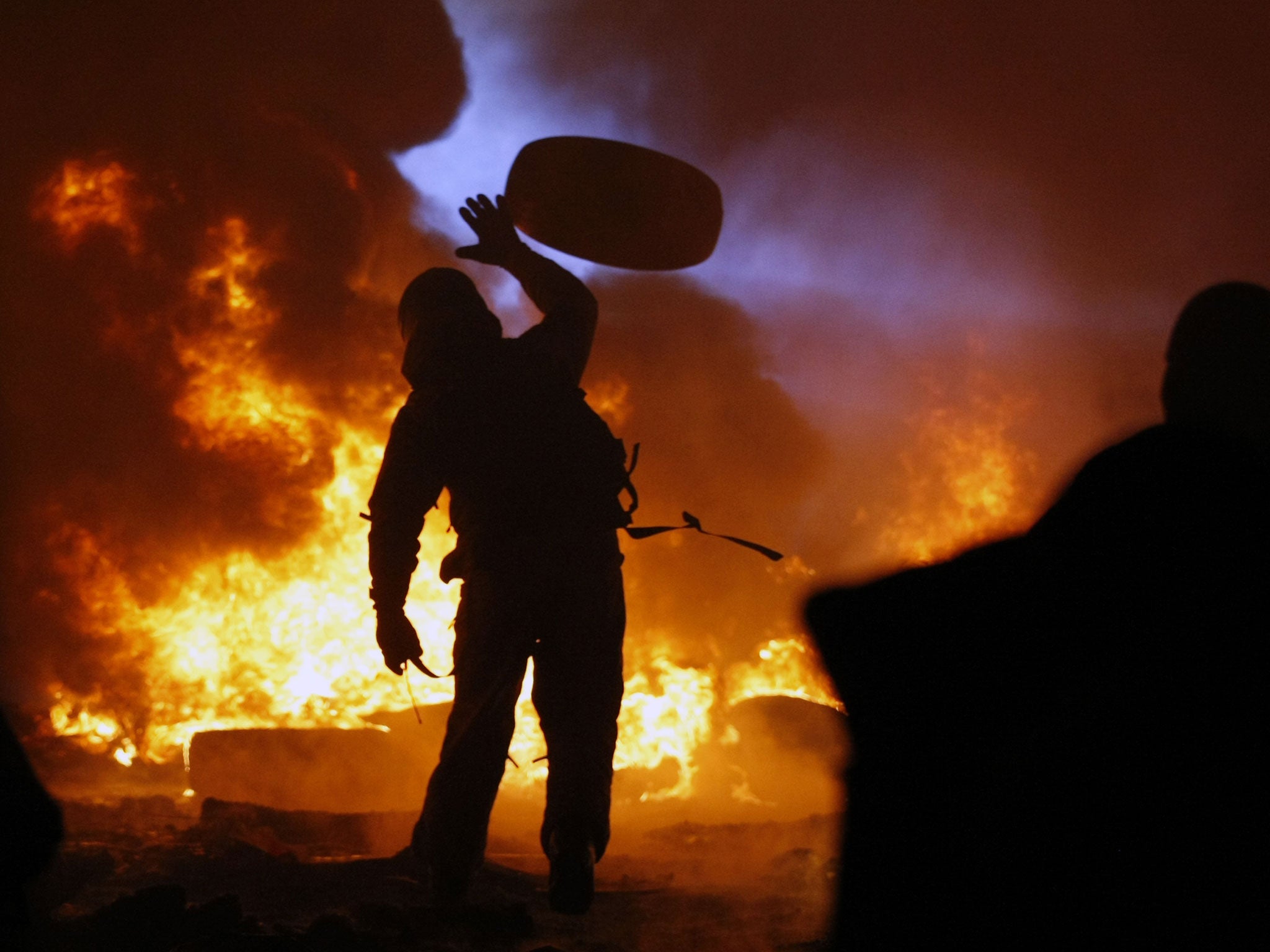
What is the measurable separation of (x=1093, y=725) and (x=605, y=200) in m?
4.93

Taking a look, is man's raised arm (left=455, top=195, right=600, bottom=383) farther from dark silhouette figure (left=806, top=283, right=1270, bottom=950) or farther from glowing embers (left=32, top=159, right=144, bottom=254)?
glowing embers (left=32, top=159, right=144, bottom=254)

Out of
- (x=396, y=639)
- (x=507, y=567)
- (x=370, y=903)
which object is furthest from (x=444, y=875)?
(x=507, y=567)

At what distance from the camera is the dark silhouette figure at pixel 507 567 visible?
10.6 ft

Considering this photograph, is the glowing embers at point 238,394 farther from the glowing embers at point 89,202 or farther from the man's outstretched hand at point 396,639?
the man's outstretched hand at point 396,639

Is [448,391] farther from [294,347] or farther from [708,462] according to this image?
[708,462]

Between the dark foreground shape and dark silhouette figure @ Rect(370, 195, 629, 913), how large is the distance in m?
1.76

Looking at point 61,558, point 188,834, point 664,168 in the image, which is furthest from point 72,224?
point 664,168

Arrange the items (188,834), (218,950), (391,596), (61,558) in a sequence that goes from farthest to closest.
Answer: (61,558), (188,834), (391,596), (218,950)

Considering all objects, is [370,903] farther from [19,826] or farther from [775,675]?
[775,675]

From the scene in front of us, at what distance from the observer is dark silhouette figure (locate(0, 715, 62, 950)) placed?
1.34 m

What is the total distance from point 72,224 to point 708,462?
10.6 metres

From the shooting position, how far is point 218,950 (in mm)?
2684

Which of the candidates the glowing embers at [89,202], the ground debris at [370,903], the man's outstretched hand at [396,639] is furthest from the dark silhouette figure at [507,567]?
the glowing embers at [89,202]

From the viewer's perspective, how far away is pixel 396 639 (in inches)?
143
